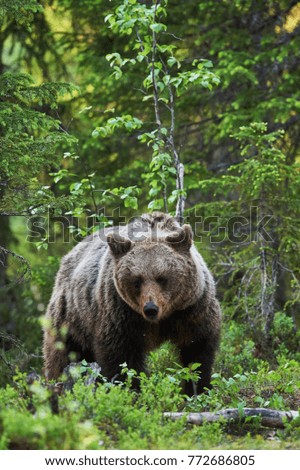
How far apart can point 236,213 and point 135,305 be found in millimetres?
4103

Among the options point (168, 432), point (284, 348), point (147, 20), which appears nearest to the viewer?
point (168, 432)

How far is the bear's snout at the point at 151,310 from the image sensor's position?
6.55 meters

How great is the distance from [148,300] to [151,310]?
3.6 inches

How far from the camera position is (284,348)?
32.8ft

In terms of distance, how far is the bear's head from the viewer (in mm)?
6730

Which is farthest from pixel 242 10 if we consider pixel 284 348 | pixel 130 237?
pixel 130 237

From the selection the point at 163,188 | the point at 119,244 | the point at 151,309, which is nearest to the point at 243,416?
the point at 151,309

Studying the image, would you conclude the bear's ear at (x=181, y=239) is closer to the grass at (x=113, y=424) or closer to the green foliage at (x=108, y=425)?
the grass at (x=113, y=424)

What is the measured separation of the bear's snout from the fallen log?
3.67 feet

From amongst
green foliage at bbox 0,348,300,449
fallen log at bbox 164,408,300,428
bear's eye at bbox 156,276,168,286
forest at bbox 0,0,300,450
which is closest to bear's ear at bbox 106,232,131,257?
bear's eye at bbox 156,276,168,286

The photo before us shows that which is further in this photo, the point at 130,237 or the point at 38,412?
the point at 130,237

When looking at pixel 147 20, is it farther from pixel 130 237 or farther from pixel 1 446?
pixel 1 446

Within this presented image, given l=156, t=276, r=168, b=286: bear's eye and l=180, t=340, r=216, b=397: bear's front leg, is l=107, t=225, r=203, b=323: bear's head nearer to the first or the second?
l=156, t=276, r=168, b=286: bear's eye

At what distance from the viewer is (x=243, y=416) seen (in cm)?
569
